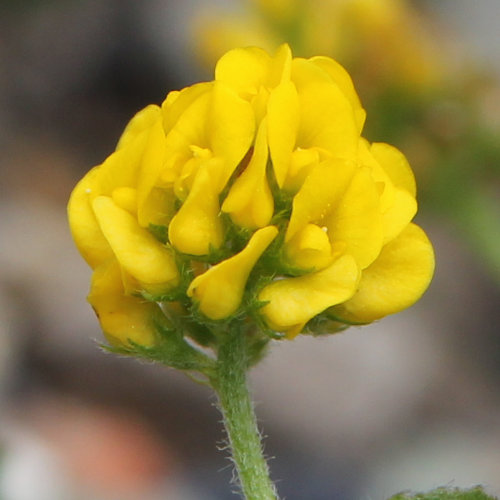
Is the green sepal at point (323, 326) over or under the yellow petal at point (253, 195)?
under

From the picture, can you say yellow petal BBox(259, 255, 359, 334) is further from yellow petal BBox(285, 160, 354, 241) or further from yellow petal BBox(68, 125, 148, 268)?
yellow petal BBox(68, 125, 148, 268)

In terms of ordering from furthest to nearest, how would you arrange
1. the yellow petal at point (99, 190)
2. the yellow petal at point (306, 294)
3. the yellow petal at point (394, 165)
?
the yellow petal at point (394, 165), the yellow petal at point (99, 190), the yellow petal at point (306, 294)

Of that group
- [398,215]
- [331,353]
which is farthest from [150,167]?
[331,353]

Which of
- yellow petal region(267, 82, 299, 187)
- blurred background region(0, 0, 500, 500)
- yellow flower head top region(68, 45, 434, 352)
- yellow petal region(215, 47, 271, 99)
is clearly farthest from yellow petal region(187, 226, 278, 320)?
blurred background region(0, 0, 500, 500)

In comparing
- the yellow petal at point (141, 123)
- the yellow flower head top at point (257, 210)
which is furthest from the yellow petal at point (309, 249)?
the yellow petal at point (141, 123)

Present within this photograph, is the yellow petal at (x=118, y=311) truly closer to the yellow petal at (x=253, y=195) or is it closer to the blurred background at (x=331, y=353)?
the yellow petal at (x=253, y=195)

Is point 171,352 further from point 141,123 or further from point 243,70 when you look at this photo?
point 243,70

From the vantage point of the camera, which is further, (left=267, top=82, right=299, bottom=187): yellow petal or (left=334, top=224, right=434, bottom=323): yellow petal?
(left=334, top=224, right=434, bottom=323): yellow petal
